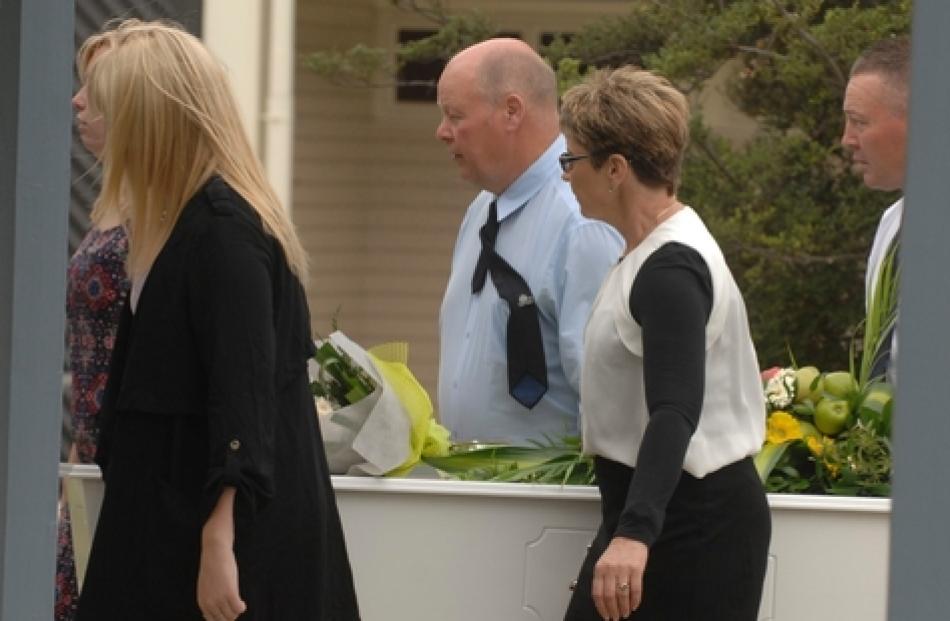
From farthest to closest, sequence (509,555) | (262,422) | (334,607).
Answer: (509,555)
(334,607)
(262,422)

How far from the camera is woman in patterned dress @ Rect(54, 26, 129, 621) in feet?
14.6

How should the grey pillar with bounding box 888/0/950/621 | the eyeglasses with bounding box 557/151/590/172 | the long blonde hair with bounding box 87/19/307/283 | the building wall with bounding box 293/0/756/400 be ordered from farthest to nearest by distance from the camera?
the building wall with bounding box 293/0/756/400
the eyeglasses with bounding box 557/151/590/172
the long blonde hair with bounding box 87/19/307/283
the grey pillar with bounding box 888/0/950/621

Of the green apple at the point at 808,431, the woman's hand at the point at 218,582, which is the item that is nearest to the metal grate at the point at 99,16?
the green apple at the point at 808,431

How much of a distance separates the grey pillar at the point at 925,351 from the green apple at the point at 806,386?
8.45ft

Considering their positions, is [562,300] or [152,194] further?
[562,300]

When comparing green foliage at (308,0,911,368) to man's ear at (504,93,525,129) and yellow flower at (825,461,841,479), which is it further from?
yellow flower at (825,461,841,479)

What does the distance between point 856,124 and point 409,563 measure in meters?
1.60

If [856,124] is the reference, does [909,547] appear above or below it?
below

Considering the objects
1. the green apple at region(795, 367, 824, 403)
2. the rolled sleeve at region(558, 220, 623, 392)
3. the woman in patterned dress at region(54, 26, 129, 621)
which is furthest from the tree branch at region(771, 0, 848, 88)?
the woman in patterned dress at region(54, 26, 129, 621)

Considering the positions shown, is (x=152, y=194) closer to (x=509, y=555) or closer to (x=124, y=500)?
(x=124, y=500)

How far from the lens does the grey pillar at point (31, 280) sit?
207 centimetres

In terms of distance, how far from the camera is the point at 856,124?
479cm

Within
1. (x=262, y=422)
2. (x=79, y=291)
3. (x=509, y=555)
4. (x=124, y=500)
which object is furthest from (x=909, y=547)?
(x=79, y=291)

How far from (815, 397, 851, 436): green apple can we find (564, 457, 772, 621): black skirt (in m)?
0.83
